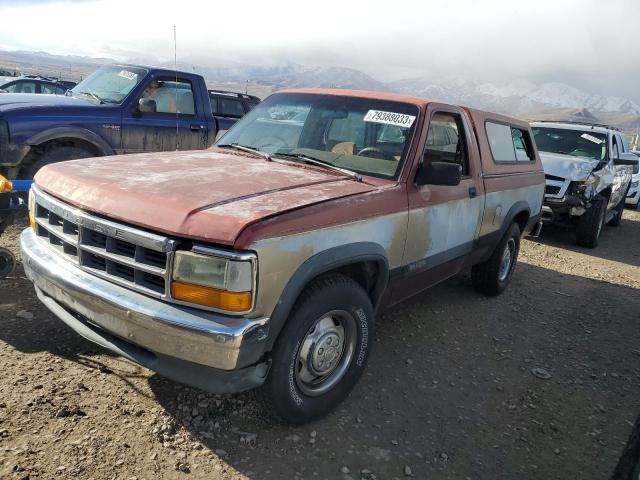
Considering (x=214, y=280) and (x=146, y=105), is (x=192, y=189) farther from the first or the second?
(x=146, y=105)

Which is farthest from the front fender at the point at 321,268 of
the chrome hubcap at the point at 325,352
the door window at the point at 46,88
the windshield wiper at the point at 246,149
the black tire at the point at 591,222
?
→ the door window at the point at 46,88

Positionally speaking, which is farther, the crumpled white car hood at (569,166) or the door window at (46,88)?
the door window at (46,88)

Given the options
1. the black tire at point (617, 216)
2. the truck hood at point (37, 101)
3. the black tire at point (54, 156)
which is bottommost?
the black tire at point (617, 216)

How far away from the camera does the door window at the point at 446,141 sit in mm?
3668

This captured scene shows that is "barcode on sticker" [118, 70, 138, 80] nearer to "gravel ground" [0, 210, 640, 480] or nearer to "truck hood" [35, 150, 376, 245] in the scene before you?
"gravel ground" [0, 210, 640, 480]

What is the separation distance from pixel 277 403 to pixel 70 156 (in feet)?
15.8

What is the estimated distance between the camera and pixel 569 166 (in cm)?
823

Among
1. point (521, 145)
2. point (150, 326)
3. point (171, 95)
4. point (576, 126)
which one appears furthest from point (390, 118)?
point (576, 126)

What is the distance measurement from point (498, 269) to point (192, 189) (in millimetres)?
3629

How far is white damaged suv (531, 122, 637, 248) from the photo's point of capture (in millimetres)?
7988

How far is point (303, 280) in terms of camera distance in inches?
96.0

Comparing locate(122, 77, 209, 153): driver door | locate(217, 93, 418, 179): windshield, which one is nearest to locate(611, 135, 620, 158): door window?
locate(122, 77, 209, 153): driver door

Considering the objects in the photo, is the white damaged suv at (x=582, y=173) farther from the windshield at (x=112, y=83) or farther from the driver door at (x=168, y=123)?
the windshield at (x=112, y=83)

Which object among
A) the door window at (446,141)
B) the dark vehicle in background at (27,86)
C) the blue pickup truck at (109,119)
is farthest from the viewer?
the dark vehicle in background at (27,86)
